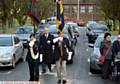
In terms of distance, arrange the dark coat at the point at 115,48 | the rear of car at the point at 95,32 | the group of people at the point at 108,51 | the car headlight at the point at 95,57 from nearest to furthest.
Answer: the dark coat at the point at 115,48, the group of people at the point at 108,51, the car headlight at the point at 95,57, the rear of car at the point at 95,32

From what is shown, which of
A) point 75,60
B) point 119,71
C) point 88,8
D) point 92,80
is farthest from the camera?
point 88,8

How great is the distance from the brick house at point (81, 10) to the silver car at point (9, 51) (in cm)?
8763

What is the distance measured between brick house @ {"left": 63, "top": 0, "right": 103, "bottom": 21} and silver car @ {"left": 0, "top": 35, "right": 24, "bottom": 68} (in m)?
87.6

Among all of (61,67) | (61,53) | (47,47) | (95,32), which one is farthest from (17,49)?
(95,32)

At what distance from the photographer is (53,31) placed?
2317 centimetres

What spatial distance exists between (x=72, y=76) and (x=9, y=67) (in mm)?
3900

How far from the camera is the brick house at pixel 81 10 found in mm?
109250

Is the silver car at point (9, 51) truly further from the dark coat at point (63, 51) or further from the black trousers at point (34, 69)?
the dark coat at point (63, 51)

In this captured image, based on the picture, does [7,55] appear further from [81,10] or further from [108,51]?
[81,10]

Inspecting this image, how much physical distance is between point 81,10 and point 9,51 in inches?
3663

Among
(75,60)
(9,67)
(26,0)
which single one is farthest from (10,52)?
(26,0)

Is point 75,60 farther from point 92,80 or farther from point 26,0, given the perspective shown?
point 26,0

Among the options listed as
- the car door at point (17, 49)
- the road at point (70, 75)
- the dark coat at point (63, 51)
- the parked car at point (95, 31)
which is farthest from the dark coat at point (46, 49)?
the parked car at point (95, 31)

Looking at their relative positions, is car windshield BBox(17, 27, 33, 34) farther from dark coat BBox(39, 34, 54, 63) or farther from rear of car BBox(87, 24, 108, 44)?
dark coat BBox(39, 34, 54, 63)
